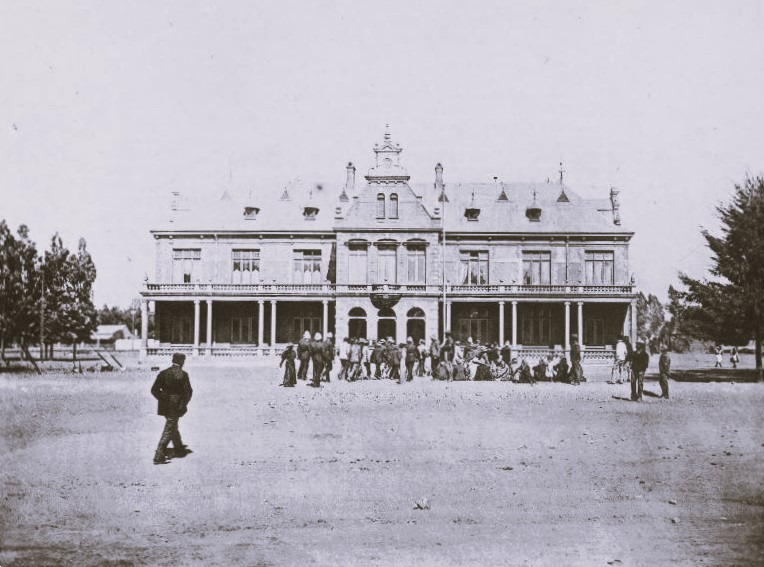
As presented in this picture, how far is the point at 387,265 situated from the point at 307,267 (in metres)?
4.33

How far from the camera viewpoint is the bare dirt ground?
7145 millimetres

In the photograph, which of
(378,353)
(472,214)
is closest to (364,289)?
(378,353)

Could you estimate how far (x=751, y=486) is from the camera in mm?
8938

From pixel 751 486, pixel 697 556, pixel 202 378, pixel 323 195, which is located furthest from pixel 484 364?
pixel 697 556

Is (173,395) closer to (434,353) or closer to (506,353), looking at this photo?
(434,353)

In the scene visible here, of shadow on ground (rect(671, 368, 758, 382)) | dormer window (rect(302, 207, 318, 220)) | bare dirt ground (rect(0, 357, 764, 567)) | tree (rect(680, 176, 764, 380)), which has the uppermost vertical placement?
dormer window (rect(302, 207, 318, 220))

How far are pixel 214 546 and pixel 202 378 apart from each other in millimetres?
7489

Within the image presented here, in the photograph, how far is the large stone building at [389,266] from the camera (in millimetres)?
16312

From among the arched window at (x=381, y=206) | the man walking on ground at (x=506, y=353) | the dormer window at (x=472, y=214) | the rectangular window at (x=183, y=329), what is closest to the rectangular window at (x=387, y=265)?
the arched window at (x=381, y=206)

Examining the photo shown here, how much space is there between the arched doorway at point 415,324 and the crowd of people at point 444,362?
550mm

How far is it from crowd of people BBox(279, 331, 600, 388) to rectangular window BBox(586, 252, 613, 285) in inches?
148

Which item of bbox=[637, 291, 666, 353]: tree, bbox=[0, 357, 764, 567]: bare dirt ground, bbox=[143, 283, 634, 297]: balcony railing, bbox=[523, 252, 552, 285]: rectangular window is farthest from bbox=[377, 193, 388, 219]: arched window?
bbox=[0, 357, 764, 567]: bare dirt ground

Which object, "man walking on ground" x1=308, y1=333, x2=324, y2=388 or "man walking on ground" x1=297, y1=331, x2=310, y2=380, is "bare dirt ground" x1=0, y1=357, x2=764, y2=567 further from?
"man walking on ground" x1=308, y1=333, x2=324, y2=388

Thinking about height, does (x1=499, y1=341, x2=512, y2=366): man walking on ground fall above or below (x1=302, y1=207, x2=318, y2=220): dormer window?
below
